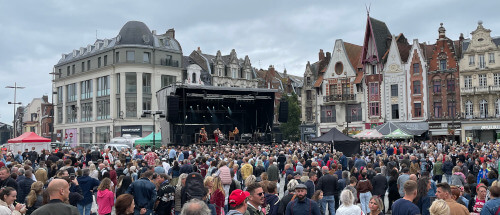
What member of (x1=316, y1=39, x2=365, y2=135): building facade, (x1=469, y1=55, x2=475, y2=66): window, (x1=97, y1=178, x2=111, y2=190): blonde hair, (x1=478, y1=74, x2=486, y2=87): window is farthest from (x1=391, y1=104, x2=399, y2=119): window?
(x1=97, y1=178, x2=111, y2=190): blonde hair

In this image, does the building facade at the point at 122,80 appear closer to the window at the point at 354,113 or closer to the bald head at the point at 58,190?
the window at the point at 354,113

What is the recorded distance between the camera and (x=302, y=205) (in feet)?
23.3

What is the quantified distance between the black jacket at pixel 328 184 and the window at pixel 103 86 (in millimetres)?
48941

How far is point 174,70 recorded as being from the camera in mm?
58156

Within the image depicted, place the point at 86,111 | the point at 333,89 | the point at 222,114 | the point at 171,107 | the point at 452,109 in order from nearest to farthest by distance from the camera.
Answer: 1. the point at 171,107
2. the point at 222,114
3. the point at 452,109
4. the point at 333,89
5. the point at 86,111

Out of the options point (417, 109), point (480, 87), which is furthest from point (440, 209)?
point (417, 109)

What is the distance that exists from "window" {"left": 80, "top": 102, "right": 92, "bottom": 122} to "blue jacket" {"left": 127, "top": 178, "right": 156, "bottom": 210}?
52882 mm

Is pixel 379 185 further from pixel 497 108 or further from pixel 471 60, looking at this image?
pixel 471 60

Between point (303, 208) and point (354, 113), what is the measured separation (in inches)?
1942

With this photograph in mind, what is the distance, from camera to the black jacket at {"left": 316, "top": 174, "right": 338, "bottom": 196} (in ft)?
38.1

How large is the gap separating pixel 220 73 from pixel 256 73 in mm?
9243

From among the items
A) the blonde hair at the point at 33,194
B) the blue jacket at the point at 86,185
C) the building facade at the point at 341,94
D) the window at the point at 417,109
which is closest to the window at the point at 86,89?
the building facade at the point at 341,94

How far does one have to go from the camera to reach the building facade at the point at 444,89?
48031mm

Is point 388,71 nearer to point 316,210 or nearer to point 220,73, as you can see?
point 220,73
